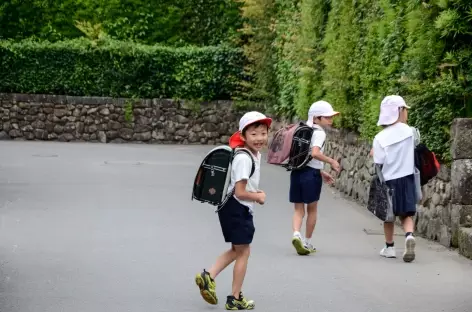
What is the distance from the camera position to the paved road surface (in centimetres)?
830

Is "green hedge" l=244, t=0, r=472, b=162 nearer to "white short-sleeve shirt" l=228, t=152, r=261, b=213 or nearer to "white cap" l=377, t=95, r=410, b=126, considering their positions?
"white cap" l=377, t=95, r=410, b=126

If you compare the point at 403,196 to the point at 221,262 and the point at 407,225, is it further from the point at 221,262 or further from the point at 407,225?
the point at 221,262

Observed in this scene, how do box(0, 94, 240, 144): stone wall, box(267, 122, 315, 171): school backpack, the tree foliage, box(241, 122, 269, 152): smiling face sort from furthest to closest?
the tree foliage
box(0, 94, 240, 144): stone wall
box(267, 122, 315, 171): school backpack
box(241, 122, 269, 152): smiling face

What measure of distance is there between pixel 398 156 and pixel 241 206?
3.05 meters

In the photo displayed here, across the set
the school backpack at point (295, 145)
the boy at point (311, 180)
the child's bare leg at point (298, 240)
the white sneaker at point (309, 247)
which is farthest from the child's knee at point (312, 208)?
the school backpack at point (295, 145)

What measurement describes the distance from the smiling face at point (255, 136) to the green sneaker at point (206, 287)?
3.39 feet

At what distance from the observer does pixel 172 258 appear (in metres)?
10.4

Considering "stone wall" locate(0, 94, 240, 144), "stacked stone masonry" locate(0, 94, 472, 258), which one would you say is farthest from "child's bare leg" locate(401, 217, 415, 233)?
"stone wall" locate(0, 94, 240, 144)

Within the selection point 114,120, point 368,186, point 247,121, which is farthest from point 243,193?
point 114,120

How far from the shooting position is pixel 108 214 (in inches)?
Result: 544

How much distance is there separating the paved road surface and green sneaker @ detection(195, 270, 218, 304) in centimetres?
10

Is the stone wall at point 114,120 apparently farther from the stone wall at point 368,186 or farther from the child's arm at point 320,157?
the child's arm at point 320,157

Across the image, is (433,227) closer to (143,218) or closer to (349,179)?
(143,218)

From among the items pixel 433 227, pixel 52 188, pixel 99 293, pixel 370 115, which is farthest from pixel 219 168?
pixel 52 188
